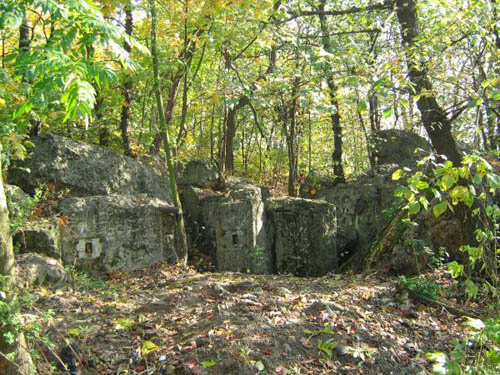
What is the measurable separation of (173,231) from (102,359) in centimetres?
379

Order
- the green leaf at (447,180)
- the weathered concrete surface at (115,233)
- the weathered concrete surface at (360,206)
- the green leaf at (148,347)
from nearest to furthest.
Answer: the green leaf at (447,180), the green leaf at (148,347), the weathered concrete surface at (115,233), the weathered concrete surface at (360,206)

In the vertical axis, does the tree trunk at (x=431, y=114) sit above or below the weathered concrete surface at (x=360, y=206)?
above

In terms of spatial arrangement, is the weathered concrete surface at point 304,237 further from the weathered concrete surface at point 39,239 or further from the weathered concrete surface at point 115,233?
the weathered concrete surface at point 39,239

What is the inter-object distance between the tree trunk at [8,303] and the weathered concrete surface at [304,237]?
5.34 metres

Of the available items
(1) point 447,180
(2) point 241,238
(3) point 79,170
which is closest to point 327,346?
(1) point 447,180

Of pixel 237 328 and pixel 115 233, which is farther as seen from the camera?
pixel 115 233

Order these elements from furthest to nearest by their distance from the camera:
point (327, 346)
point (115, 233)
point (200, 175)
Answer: point (200, 175) < point (115, 233) < point (327, 346)

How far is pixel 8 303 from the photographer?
228cm

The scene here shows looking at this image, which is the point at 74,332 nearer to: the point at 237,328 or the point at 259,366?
the point at 237,328

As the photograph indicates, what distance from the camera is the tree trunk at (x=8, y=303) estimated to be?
88.7 inches

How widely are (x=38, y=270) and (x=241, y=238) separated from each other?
11.4 feet

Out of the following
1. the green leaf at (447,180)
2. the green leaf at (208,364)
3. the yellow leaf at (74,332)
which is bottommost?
the green leaf at (208,364)

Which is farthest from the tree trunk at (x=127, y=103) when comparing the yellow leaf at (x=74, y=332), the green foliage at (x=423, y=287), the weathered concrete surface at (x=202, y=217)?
the green foliage at (x=423, y=287)

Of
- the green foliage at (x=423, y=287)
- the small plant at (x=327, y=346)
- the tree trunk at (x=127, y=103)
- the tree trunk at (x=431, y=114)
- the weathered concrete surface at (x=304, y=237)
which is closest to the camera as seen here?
the small plant at (x=327, y=346)
